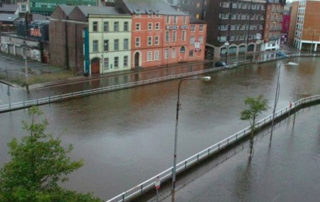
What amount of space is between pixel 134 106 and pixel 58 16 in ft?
71.9

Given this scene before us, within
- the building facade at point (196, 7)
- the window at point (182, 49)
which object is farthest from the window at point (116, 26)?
the building facade at point (196, 7)

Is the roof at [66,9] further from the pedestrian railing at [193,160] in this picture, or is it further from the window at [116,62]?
the pedestrian railing at [193,160]

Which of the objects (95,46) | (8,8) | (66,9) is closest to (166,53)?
(95,46)

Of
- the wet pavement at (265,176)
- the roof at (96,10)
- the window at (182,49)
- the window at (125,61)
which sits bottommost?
the wet pavement at (265,176)

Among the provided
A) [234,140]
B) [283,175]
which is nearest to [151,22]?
[234,140]

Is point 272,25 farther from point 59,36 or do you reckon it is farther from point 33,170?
point 33,170

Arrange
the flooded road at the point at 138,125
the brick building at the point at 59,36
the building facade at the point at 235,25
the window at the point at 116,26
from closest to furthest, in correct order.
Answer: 1. the flooded road at the point at 138,125
2. the window at the point at 116,26
3. the brick building at the point at 59,36
4. the building facade at the point at 235,25

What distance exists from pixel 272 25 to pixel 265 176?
6828 centimetres

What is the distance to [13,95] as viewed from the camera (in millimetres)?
33500

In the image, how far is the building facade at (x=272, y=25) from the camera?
77.9 m

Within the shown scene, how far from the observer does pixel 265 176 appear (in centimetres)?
1992

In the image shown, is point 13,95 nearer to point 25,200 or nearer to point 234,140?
point 234,140

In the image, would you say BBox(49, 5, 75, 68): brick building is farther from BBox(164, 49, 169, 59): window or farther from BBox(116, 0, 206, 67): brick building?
BBox(164, 49, 169, 59): window

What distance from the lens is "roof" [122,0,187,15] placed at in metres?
48.1
